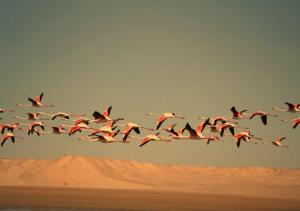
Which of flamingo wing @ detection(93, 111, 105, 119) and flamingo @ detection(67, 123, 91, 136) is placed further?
flamingo wing @ detection(93, 111, 105, 119)

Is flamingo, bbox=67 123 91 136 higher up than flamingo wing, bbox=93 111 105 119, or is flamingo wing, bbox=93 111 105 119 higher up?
flamingo wing, bbox=93 111 105 119

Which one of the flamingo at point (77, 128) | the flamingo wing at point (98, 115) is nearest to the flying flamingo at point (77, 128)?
the flamingo at point (77, 128)

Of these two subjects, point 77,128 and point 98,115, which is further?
point 98,115

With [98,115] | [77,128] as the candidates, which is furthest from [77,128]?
[98,115]

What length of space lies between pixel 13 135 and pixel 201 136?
2108 cm

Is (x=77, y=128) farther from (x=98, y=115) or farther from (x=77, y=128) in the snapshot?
(x=98, y=115)

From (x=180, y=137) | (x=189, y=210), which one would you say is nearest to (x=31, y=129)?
(x=180, y=137)

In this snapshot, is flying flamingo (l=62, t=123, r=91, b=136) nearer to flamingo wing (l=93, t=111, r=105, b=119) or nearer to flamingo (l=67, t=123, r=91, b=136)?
flamingo (l=67, t=123, r=91, b=136)

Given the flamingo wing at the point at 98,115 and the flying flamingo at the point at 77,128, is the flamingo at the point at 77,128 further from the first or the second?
the flamingo wing at the point at 98,115

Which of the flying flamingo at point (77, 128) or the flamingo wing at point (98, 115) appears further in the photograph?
the flamingo wing at point (98, 115)

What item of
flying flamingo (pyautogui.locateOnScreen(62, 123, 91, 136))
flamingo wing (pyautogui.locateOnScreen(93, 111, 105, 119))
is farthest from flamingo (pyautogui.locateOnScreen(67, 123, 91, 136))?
flamingo wing (pyautogui.locateOnScreen(93, 111, 105, 119))

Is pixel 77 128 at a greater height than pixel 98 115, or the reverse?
pixel 98 115

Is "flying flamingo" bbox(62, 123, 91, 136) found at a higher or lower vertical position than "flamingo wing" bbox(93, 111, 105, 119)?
lower

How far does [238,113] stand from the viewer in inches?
2724
